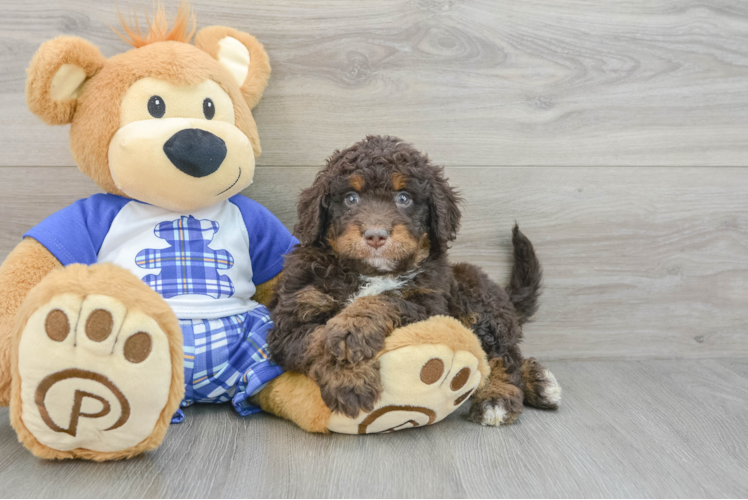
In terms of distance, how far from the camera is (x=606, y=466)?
3.80 feet

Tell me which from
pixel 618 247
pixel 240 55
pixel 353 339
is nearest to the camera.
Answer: pixel 353 339

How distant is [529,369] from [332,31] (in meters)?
1.15

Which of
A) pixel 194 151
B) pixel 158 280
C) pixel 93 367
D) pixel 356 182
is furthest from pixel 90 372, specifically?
pixel 356 182

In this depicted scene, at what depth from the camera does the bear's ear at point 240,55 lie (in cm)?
152

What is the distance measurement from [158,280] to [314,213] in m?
0.43

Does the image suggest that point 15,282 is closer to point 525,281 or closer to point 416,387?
point 416,387

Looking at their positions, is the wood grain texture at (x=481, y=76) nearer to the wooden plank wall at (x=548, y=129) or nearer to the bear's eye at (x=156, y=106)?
the wooden plank wall at (x=548, y=129)

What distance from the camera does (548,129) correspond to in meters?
1.79

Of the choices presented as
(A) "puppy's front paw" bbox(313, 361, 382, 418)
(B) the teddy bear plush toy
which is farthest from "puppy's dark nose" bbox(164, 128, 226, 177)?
(A) "puppy's front paw" bbox(313, 361, 382, 418)

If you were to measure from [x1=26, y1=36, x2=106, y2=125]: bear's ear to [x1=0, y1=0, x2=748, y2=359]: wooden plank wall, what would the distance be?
0.35 metres

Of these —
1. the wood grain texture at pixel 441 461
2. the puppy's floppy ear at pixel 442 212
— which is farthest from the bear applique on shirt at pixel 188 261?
the puppy's floppy ear at pixel 442 212

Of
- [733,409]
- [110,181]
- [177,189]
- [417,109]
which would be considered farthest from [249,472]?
[733,409]

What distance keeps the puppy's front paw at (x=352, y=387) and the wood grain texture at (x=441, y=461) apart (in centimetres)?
12

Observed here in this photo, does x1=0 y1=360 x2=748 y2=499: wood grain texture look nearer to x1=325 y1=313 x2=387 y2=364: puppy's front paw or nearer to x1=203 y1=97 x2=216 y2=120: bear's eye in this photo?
x1=325 y1=313 x2=387 y2=364: puppy's front paw
